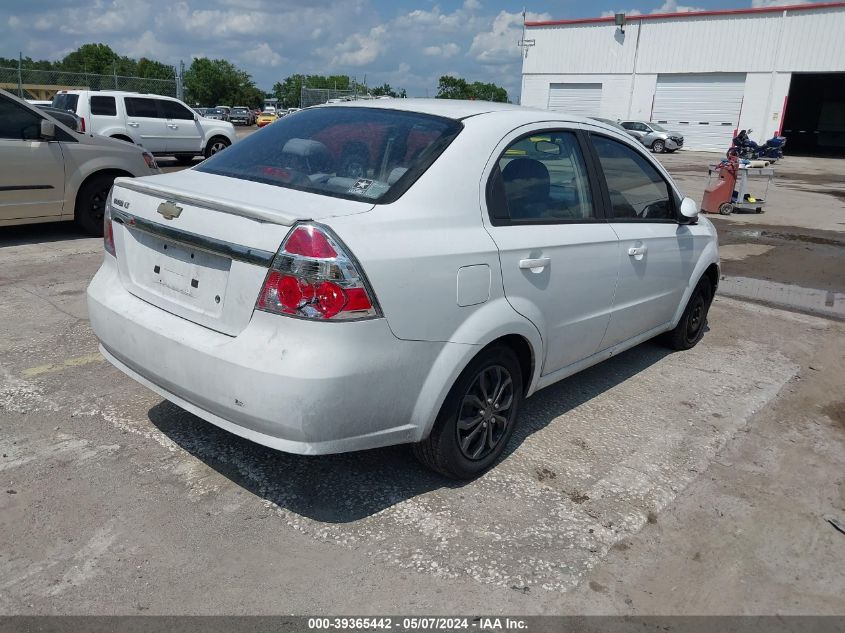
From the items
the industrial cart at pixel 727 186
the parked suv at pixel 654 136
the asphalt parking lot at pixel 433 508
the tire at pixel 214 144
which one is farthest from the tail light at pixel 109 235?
the parked suv at pixel 654 136

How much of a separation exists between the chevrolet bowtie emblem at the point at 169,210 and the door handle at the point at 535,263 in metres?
1.55

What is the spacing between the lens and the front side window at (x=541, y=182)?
331 centimetres

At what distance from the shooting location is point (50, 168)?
776cm

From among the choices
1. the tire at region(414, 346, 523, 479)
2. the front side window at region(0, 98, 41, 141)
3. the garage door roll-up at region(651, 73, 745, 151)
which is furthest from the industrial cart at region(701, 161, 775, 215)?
the garage door roll-up at region(651, 73, 745, 151)

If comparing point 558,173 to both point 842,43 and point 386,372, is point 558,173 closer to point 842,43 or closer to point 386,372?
point 386,372

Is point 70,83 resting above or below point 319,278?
above

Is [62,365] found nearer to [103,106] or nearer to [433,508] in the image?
[433,508]

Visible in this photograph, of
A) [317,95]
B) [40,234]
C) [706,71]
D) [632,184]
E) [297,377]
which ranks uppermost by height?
[706,71]

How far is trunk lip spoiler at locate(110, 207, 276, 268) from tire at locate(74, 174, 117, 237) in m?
5.55

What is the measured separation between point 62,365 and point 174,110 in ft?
48.3

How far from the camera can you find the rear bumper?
259cm

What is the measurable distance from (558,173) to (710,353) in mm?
2566

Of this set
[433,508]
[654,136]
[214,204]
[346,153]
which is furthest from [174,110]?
[654,136]

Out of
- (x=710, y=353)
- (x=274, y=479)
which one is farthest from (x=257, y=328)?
(x=710, y=353)
